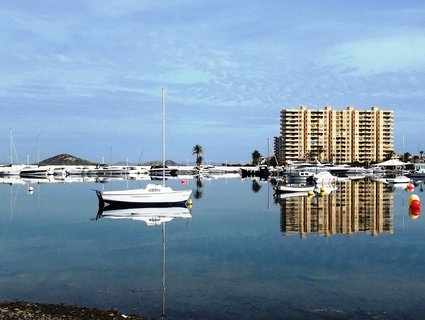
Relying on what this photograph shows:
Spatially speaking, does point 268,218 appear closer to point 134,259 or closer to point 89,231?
point 89,231

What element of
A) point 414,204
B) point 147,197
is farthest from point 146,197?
point 414,204

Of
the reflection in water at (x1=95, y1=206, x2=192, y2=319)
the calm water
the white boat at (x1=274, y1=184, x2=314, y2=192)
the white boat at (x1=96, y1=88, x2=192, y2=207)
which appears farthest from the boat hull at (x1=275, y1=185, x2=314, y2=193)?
the calm water

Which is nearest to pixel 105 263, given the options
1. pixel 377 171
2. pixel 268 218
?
pixel 268 218

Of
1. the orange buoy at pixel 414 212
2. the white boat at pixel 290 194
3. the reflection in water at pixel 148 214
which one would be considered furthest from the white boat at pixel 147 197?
the white boat at pixel 290 194

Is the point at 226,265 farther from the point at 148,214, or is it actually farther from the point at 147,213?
the point at 147,213

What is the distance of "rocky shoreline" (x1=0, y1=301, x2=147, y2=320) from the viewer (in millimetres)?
15578

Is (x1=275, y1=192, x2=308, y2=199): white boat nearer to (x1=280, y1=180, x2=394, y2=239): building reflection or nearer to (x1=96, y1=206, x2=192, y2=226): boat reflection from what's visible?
(x1=280, y1=180, x2=394, y2=239): building reflection

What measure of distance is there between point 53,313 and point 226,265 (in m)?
10.6

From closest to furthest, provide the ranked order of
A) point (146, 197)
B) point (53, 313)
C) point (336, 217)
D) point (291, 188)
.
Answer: point (53, 313), point (336, 217), point (146, 197), point (291, 188)

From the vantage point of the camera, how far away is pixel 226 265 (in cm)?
2519

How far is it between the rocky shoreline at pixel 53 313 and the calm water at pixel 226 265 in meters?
1.27

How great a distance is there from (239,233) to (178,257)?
10.3m

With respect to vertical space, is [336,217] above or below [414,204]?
below

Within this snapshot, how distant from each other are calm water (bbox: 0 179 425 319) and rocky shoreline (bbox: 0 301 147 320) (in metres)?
1.27
